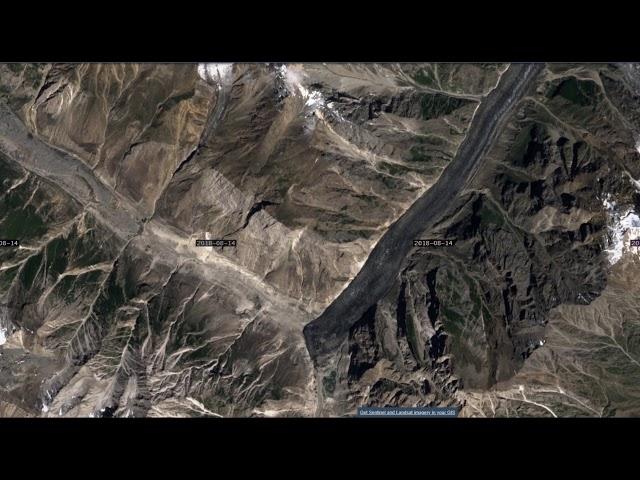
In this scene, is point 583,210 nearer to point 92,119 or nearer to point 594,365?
point 594,365

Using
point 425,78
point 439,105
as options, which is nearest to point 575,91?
point 439,105

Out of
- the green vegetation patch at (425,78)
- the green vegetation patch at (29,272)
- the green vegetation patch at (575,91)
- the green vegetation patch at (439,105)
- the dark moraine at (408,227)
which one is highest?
the green vegetation patch at (575,91)

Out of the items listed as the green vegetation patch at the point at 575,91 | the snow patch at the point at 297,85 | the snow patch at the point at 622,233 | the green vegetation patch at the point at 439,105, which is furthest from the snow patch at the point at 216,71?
the snow patch at the point at 622,233

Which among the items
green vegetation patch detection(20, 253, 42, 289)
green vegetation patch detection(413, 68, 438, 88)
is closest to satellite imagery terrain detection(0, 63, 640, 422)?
green vegetation patch detection(20, 253, 42, 289)

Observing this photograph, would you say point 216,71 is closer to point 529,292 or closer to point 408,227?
point 408,227

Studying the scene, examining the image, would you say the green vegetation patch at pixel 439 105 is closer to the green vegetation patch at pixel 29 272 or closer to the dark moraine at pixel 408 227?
the dark moraine at pixel 408 227
